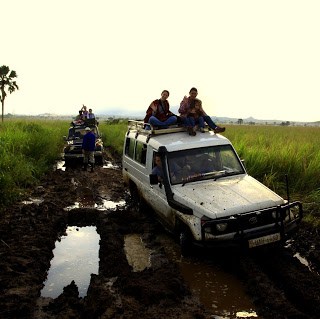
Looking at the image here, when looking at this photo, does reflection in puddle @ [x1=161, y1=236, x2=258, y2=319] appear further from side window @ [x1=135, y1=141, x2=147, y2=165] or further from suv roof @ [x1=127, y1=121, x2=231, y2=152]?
side window @ [x1=135, y1=141, x2=147, y2=165]

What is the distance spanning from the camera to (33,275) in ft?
17.8

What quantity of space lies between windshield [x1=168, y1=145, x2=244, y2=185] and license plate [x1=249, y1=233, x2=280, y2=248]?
1.47 meters

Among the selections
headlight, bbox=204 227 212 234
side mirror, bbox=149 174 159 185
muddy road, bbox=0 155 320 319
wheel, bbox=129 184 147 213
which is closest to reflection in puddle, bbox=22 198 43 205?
muddy road, bbox=0 155 320 319

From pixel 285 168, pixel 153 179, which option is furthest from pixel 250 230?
pixel 285 168

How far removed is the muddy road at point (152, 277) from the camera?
4.37 meters

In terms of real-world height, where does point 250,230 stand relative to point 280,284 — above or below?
above

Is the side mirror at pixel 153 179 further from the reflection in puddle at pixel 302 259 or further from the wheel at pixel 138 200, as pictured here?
the reflection in puddle at pixel 302 259

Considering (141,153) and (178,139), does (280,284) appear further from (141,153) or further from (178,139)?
(141,153)

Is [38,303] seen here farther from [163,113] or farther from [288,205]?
[163,113]

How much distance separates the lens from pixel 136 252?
6.46 metres

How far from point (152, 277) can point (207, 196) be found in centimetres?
146

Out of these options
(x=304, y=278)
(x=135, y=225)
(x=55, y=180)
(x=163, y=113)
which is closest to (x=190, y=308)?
(x=304, y=278)

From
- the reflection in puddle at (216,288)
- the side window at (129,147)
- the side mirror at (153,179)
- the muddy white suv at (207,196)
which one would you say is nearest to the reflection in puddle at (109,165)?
the side window at (129,147)

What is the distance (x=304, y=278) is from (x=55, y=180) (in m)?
9.75
